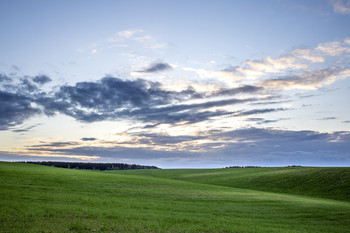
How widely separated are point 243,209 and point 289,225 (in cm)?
747

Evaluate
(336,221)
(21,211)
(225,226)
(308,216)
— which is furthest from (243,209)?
(21,211)

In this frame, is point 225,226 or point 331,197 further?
point 331,197

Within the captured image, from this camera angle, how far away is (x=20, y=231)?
15.8 m

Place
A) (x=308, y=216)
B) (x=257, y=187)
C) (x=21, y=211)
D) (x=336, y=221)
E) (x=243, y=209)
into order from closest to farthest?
1. (x=21, y=211)
2. (x=336, y=221)
3. (x=308, y=216)
4. (x=243, y=209)
5. (x=257, y=187)

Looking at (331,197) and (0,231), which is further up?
(0,231)

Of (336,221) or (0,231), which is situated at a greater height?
(0,231)

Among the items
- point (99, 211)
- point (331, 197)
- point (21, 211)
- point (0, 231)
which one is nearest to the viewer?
point (0, 231)

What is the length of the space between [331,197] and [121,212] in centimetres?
4484

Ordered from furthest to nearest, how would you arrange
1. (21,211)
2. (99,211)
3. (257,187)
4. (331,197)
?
(257,187), (331,197), (99,211), (21,211)

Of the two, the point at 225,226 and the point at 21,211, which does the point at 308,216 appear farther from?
the point at 21,211

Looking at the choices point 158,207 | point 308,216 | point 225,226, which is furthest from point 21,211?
point 308,216

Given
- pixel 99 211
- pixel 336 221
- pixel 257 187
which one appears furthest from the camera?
pixel 257 187

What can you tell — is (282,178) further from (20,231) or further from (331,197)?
(20,231)

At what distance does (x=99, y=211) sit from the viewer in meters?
23.1
